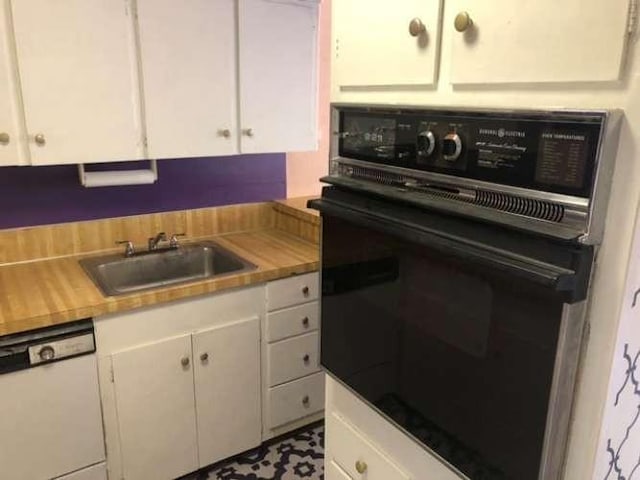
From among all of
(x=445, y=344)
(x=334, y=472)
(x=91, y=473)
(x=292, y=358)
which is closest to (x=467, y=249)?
(x=445, y=344)

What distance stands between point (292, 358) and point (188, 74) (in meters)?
1.27

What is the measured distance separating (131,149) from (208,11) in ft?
2.01

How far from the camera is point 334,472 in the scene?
1470mm

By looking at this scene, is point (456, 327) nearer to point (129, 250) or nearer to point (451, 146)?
point (451, 146)

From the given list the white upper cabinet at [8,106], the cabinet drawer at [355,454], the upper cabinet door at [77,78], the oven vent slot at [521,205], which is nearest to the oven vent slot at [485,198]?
the oven vent slot at [521,205]

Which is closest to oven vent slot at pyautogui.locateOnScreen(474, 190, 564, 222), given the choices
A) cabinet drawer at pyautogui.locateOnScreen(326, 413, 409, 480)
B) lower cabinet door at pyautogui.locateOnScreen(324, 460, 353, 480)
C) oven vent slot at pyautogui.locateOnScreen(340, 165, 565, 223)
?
oven vent slot at pyautogui.locateOnScreen(340, 165, 565, 223)

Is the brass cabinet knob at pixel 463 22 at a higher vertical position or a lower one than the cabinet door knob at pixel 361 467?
higher

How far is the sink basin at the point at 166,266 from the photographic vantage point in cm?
216

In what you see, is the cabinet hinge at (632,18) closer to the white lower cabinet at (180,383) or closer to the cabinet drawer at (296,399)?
the white lower cabinet at (180,383)

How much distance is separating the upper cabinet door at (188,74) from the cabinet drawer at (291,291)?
0.62 m

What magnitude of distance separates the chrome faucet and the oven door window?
1244mm

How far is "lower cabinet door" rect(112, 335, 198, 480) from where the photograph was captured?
6.13ft

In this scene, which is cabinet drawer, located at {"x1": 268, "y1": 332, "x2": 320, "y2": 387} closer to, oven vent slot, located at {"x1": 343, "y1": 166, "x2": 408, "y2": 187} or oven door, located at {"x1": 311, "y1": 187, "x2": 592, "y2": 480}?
oven door, located at {"x1": 311, "y1": 187, "x2": 592, "y2": 480}

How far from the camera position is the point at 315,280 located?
2244 mm
